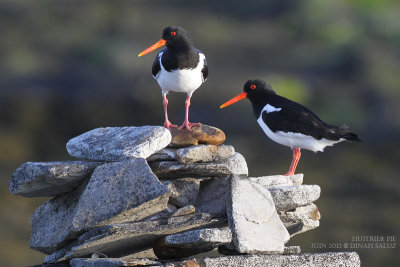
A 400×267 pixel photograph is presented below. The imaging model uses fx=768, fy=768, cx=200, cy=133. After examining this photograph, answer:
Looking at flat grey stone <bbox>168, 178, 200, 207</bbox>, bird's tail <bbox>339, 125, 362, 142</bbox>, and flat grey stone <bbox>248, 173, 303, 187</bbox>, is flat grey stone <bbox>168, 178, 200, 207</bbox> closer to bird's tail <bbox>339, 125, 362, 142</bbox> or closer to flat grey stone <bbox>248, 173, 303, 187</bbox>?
flat grey stone <bbox>248, 173, 303, 187</bbox>

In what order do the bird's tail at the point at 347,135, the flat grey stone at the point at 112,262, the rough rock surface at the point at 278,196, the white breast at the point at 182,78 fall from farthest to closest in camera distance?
the bird's tail at the point at 347,135 → the white breast at the point at 182,78 → the rough rock surface at the point at 278,196 → the flat grey stone at the point at 112,262

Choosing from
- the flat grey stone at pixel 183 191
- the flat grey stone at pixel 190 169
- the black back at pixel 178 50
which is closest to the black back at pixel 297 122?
the black back at pixel 178 50

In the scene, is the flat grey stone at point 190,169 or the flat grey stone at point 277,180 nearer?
the flat grey stone at point 190,169

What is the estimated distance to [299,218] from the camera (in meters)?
6.29

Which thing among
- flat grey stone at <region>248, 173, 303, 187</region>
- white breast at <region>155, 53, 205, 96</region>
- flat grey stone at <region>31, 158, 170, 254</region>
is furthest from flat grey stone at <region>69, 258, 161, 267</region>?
white breast at <region>155, 53, 205, 96</region>

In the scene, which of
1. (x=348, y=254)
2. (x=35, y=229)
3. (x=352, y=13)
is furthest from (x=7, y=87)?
(x=348, y=254)

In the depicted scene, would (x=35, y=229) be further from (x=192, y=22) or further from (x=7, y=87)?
(x=192, y=22)

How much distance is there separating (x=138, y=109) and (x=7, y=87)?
3.84m

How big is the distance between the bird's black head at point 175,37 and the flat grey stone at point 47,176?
60.2 inches

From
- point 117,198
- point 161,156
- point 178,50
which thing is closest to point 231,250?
point 117,198

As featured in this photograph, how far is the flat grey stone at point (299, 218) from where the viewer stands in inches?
246

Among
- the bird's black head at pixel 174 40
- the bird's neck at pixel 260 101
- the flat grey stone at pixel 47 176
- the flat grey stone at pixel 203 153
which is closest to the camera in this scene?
the flat grey stone at pixel 47 176

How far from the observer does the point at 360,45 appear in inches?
908

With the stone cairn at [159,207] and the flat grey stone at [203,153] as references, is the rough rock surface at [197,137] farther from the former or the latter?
the flat grey stone at [203,153]
